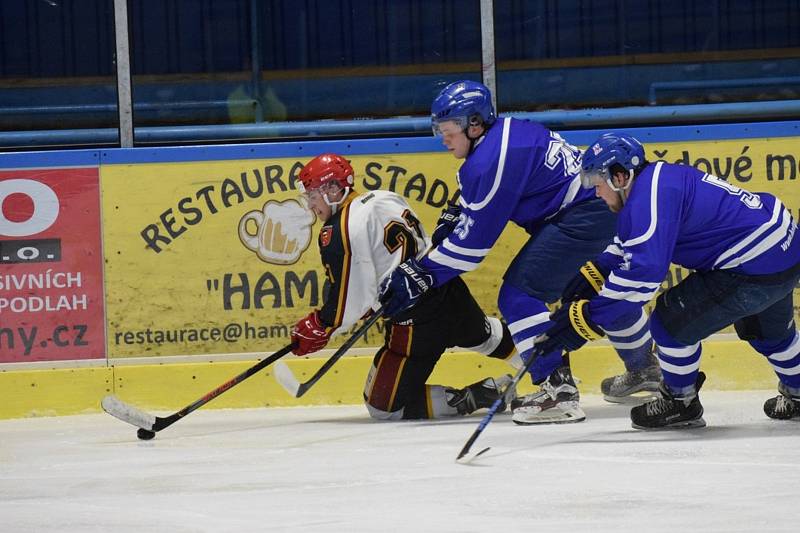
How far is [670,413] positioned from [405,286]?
955 millimetres

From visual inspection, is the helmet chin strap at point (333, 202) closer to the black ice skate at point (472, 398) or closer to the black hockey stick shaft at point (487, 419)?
the black ice skate at point (472, 398)

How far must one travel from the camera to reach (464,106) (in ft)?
14.6

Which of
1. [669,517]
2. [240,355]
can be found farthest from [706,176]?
[240,355]

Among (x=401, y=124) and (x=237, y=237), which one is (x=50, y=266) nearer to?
(x=237, y=237)

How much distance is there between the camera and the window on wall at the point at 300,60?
577 cm

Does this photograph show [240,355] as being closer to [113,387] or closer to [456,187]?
[113,387]

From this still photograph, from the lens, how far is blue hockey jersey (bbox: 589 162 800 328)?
3.83 m

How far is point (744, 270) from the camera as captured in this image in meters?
3.99

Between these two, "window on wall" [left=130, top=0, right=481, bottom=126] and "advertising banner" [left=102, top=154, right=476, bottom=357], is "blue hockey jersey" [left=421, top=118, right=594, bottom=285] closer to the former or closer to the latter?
"advertising banner" [left=102, top=154, right=476, bottom=357]

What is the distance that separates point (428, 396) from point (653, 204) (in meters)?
1.27

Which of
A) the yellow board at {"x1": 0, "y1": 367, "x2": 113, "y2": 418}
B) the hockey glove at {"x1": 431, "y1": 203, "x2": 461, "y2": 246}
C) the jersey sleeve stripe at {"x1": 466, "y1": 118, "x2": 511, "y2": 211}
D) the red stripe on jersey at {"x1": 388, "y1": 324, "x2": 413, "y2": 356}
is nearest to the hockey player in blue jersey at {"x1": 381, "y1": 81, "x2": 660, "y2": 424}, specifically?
the jersey sleeve stripe at {"x1": 466, "y1": 118, "x2": 511, "y2": 211}

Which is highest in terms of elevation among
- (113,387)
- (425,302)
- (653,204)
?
(653,204)

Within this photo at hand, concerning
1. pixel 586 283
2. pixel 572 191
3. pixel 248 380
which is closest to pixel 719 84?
pixel 572 191

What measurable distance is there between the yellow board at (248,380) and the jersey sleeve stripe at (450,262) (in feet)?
2.80
